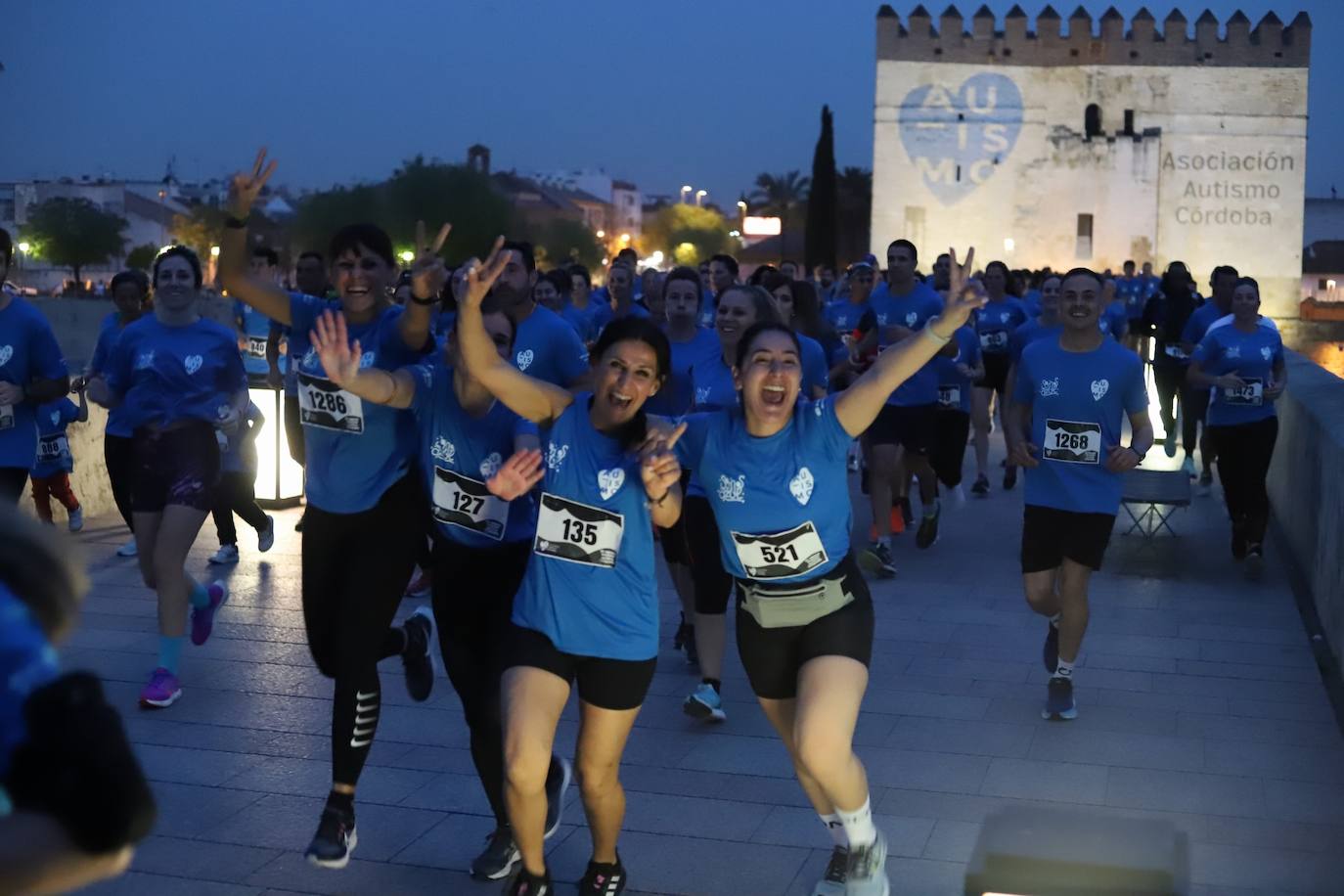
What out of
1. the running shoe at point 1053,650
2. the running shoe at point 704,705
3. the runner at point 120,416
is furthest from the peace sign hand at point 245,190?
the running shoe at point 1053,650

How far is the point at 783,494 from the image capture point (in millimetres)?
4848

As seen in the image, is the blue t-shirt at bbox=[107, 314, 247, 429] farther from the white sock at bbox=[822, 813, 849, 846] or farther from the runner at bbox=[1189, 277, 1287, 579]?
the runner at bbox=[1189, 277, 1287, 579]

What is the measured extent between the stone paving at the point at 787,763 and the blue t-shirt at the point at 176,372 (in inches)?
48.6

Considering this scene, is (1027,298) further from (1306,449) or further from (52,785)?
(52,785)

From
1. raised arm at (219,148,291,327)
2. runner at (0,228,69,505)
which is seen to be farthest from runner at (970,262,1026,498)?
raised arm at (219,148,291,327)

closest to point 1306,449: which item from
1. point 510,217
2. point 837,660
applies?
point 837,660

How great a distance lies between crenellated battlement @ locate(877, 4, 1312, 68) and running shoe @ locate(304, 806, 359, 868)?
59700 millimetres

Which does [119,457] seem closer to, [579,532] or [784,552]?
[579,532]

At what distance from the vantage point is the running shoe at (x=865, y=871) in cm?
482

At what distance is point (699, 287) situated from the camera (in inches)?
319

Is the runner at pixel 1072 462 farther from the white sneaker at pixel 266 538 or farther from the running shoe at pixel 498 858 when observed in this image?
the white sneaker at pixel 266 538

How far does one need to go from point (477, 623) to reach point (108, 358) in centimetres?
402

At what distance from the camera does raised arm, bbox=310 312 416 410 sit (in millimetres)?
5000

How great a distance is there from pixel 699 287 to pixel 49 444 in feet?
16.3
